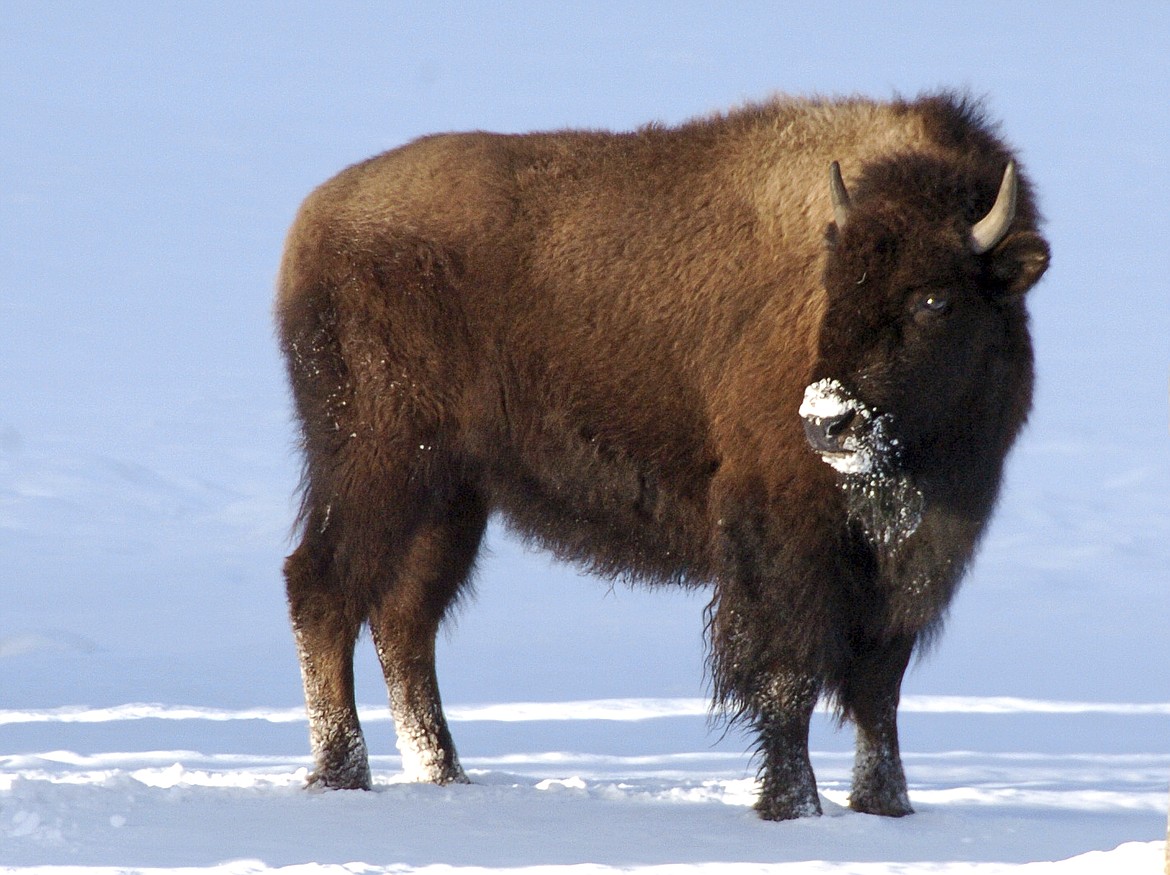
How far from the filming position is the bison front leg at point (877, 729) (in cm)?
564

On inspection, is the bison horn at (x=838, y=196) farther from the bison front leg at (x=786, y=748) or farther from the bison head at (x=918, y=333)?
the bison front leg at (x=786, y=748)

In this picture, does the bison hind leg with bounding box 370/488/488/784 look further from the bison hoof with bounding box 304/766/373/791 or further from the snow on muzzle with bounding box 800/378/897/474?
the snow on muzzle with bounding box 800/378/897/474

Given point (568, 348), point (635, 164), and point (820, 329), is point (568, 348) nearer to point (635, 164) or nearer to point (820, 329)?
point (635, 164)

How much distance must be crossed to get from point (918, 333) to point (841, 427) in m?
0.46

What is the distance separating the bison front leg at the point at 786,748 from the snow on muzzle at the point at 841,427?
2.79 ft

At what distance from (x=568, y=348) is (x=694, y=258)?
61cm

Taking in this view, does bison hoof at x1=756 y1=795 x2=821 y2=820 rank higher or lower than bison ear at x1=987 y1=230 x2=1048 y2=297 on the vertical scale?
lower

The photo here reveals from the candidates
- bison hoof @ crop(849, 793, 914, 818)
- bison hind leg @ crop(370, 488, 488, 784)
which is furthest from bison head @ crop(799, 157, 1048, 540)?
bison hind leg @ crop(370, 488, 488, 784)

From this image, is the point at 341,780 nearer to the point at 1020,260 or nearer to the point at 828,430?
the point at 828,430

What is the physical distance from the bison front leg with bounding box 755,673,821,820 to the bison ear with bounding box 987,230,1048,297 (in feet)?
5.22

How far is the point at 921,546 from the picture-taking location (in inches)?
217

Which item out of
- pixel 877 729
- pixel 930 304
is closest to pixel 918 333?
pixel 930 304

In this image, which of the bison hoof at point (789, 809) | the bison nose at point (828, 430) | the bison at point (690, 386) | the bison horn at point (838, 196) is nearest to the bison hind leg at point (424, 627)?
the bison at point (690, 386)

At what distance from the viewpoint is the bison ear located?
17.3ft
